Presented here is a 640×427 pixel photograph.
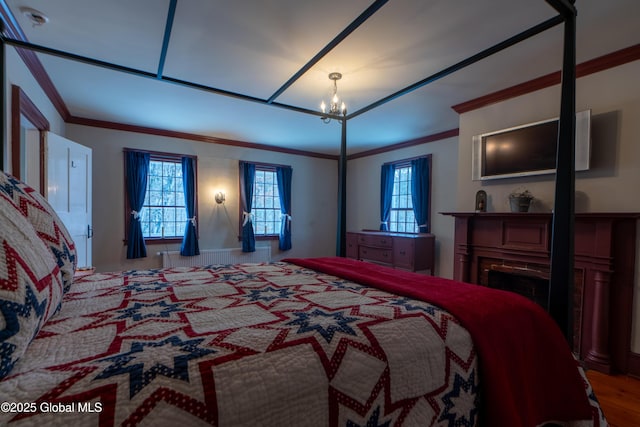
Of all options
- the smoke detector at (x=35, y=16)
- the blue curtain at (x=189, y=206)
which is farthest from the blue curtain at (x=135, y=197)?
the smoke detector at (x=35, y=16)

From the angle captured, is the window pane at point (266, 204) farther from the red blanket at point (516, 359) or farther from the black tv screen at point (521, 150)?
the red blanket at point (516, 359)

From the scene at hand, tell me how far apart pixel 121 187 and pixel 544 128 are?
17.8ft

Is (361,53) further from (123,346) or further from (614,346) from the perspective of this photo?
(614,346)

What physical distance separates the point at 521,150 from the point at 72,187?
4874mm

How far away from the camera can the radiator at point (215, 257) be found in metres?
4.62

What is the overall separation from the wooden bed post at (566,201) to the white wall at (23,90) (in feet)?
9.82

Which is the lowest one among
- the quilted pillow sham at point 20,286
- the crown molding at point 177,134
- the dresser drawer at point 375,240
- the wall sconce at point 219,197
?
the dresser drawer at point 375,240

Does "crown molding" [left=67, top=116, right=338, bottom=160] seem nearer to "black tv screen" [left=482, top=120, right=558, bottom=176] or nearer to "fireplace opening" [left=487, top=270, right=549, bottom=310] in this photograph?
"black tv screen" [left=482, top=120, right=558, bottom=176]

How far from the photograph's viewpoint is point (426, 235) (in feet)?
14.6

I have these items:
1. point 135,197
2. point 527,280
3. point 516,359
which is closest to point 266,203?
point 135,197

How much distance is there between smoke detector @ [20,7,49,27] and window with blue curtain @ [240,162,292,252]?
334 centimetres

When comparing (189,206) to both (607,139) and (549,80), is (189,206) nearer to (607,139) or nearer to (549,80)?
(549,80)

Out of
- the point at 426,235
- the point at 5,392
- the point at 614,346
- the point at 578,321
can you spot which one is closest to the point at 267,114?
the point at 426,235

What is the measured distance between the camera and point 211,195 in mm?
5004
